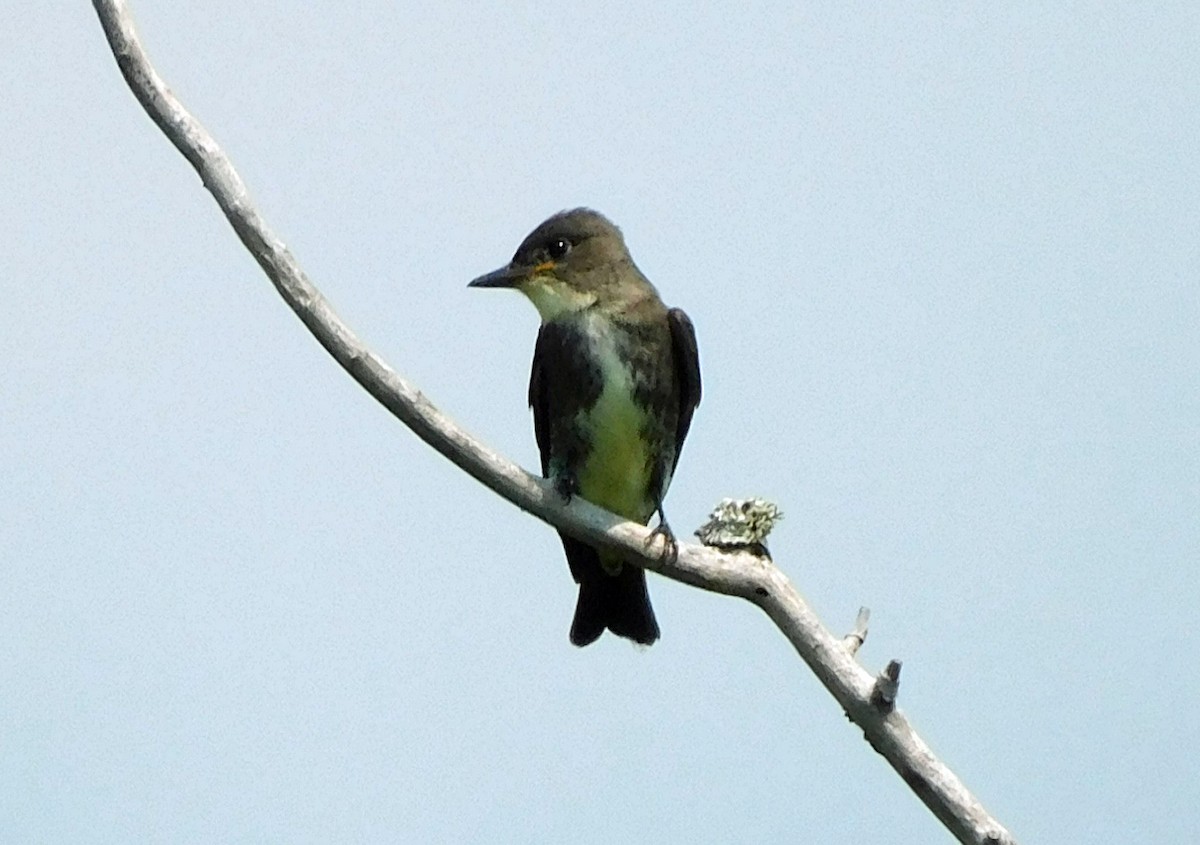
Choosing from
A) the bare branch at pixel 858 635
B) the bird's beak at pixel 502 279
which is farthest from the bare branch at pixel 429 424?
the bird's beak at pixel 502 279

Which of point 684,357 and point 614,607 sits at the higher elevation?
point 684,357

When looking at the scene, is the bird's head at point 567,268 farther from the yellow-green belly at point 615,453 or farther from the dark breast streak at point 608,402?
the yellow-green belly at point 615,453

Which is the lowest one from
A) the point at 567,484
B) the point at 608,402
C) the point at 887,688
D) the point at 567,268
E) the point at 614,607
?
the point at 887,688

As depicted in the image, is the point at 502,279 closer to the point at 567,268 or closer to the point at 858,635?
the point at 567,268

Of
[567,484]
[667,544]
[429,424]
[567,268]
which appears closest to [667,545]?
[667,544]

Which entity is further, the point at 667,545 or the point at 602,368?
the point at 602,368

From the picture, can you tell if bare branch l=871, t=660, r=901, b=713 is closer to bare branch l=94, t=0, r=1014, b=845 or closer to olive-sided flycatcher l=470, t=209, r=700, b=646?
bare branch l=94, t=0, r=1014, b=845

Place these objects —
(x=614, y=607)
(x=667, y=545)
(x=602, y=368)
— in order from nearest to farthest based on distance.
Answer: (x=667, y=545) < (x=602, y=368) < (x=614, y=607)
